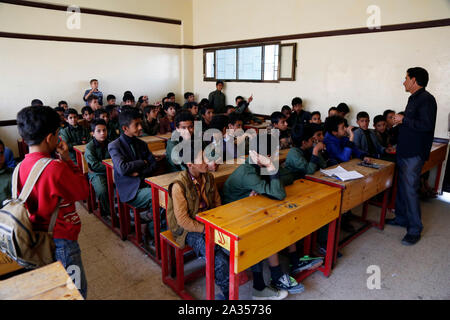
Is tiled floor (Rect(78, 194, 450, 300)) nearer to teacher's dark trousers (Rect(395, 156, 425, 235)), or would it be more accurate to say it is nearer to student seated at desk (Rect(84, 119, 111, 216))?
teacher's dark trousers (Rect(395, 156, 425, 235))

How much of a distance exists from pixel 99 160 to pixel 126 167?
0.77 m

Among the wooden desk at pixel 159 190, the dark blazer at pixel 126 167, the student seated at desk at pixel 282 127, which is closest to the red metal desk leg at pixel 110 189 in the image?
the dark blazer at pixel 126 167

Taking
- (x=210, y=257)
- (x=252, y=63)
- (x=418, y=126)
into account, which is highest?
(x=252, y=63)

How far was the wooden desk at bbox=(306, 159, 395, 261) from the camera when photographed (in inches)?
93.6

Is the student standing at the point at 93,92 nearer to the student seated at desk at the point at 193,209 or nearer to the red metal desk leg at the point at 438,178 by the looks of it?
the student seated at desk at the point at 193,209

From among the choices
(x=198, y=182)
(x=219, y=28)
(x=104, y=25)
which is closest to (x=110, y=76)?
(x=104, y=25)

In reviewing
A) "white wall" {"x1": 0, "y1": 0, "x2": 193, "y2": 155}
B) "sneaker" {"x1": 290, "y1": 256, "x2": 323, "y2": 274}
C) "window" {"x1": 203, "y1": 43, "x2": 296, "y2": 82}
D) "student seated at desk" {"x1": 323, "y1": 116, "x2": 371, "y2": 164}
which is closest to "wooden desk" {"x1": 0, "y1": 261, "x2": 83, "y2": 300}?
"sneaker" {"x1": 290, "y1": 256, "x2": 323, "y2": 274}

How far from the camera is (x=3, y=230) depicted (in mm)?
1273

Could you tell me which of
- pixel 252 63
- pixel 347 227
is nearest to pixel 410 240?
pixel 347 227

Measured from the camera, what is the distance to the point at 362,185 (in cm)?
256

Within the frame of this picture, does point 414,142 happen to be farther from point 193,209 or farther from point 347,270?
point 193,209

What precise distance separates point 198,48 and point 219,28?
903mm

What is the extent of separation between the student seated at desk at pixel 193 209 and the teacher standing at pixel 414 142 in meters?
2.01
